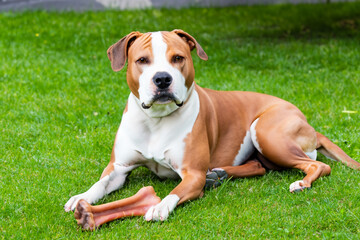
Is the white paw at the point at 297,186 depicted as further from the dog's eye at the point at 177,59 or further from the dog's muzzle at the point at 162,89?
the dog's eye at the point at 177,59

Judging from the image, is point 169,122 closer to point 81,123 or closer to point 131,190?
point 131,190

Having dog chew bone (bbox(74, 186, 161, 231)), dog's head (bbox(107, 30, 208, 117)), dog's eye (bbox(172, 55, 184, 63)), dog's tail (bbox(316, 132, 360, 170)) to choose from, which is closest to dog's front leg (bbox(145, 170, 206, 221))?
dog chew bone (bbox(74, 186, 161, 231))

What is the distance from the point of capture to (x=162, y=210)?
3.68 m

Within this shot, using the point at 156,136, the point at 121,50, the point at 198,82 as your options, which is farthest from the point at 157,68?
the point at 198,82

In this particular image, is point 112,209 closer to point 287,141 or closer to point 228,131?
point 228,131

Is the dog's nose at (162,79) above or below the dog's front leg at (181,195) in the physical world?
above

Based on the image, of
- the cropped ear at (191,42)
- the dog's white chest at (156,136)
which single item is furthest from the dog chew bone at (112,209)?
the cropped ear at (191,42)

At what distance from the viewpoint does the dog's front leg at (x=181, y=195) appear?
3.67m

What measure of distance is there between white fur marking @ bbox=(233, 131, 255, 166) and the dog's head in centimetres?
85

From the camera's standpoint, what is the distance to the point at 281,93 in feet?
22.3

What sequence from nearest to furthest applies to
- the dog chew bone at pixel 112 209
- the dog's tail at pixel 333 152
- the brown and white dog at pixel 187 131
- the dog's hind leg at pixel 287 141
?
the dog chew bone at pixel 112 209
the brown and white dog at pixel 187 131
the dog's hind leg at pixel 287 141
the dog's tail at pixel 333 152

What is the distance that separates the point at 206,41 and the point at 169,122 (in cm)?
549

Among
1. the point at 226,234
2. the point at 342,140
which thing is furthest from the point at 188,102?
the point at 342,140

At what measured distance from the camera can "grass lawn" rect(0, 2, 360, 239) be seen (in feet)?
11.9
